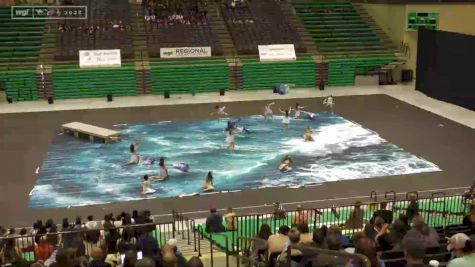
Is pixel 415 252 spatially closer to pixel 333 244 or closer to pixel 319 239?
pixel 333 244

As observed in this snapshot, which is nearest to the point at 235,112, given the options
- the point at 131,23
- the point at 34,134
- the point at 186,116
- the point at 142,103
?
the point at 186,116

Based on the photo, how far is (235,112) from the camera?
29141mm

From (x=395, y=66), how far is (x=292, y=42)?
6762 mm

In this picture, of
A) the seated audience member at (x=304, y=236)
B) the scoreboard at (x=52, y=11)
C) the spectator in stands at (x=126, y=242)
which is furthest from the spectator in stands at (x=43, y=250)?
the scoreboard at (x=52, y=11)

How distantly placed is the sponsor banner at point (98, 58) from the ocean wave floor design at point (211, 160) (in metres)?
9.56

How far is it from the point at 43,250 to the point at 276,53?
89.2 ft

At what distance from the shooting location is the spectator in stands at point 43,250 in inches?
448

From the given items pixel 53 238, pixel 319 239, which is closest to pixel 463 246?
pixel 319 239

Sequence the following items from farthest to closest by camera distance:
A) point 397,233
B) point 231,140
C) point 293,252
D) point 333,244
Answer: point 231,140 < point 397,233 < point 293,252 < point 333,244

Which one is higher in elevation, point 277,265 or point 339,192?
point 277,265

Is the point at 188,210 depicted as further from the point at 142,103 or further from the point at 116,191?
the point at 142,103

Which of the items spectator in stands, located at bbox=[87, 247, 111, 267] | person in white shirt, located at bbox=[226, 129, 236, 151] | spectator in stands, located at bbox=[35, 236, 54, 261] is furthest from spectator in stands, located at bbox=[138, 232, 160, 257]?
person in white shirt, located at bbox=[226, 129, 236, 151]

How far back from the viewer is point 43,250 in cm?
1146

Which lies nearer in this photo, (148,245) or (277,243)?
(277,243)
